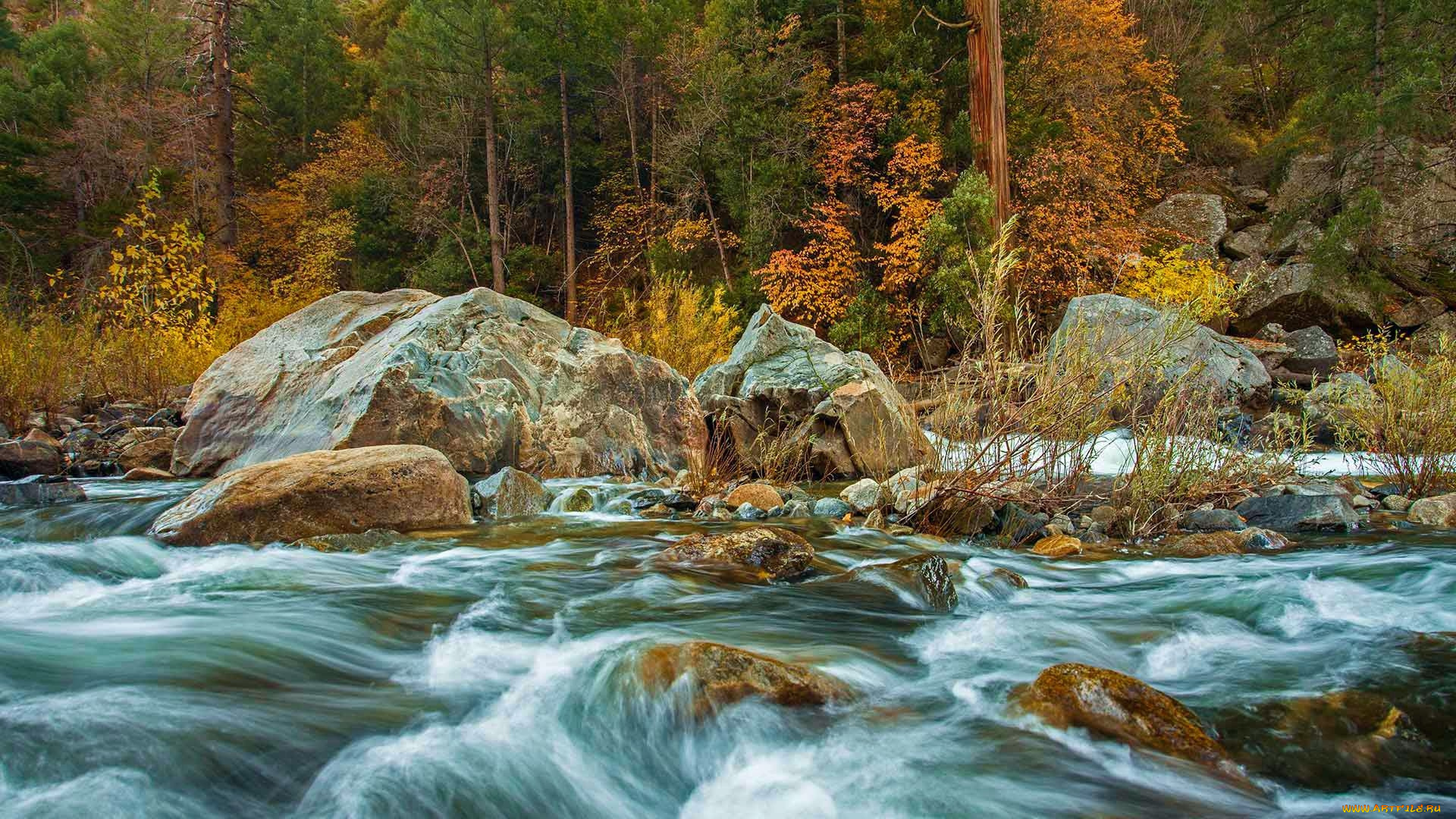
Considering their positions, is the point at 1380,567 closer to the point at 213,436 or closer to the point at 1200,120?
the point at 213,436

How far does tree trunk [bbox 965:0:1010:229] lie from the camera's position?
1293 cm

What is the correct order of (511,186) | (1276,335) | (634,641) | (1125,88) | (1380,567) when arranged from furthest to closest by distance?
(511,186)
(1125,88)
(1276,335)
(1380,567)
(634,641)

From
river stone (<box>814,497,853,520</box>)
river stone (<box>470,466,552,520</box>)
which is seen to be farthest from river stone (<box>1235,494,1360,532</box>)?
river stone (<box>470,466,552,520</box>)

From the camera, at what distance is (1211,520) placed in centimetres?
494

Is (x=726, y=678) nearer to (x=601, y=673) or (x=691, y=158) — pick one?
(x=601, y=673)

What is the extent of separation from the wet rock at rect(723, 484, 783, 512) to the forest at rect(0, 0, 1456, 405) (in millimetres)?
4974

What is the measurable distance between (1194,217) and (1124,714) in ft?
64.9

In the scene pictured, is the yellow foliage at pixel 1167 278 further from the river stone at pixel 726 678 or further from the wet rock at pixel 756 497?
the river stone at pixel 726 678

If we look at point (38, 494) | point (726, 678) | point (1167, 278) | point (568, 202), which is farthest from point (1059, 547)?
point (568, 202)

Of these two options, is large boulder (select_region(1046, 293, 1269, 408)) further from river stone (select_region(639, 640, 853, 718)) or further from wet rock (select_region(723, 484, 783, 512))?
river stone (select_region(639, 640, 853, 718))

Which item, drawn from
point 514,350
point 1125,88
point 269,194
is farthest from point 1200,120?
point 269,194

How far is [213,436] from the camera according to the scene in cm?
714

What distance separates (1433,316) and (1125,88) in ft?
28.3

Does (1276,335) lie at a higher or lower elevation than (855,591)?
higher
